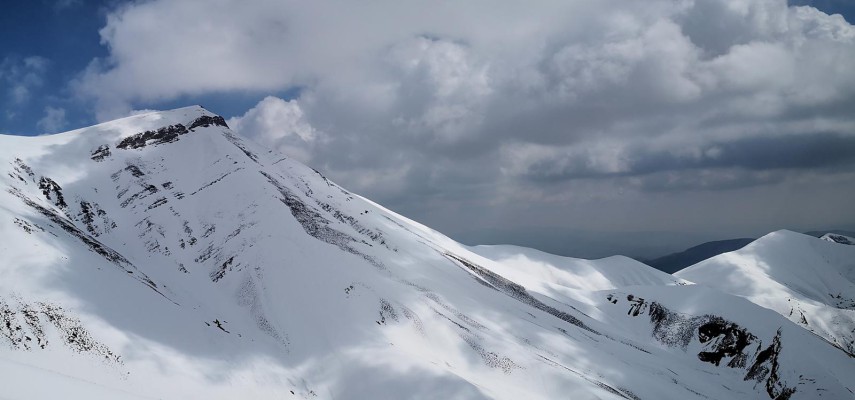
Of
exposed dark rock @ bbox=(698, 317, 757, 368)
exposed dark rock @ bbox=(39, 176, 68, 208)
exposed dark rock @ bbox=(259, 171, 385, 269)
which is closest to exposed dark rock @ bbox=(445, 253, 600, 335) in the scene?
exposed dark rock @ bbox=(698, 317, 757, 368)

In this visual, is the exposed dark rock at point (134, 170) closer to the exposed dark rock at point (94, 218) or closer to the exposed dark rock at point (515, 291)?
the exposed dark rock at point (94, 218)

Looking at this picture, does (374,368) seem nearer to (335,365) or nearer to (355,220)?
(335,365)

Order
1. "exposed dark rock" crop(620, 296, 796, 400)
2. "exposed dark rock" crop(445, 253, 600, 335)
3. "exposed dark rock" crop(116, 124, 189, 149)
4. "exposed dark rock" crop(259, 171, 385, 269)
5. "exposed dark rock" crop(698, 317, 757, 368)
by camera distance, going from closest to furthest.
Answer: "exposed dark rock" crop(259, 171, 385, 269) < "exposed dark rock" crop(620, 296, 796, 400) < "exposed dark rock" crop(698, 317, 757, 368) < "exposed dark rock" crop(445, 253, 600, 335) < "exposed dark rock" crop(116, 124, 189, 149)

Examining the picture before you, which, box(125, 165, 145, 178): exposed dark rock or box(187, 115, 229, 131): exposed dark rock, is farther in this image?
box(187, 115, 229, 131): exposed dark rock

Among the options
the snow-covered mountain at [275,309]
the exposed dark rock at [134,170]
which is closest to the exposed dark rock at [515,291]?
the snow-covered mountain at [275,309]

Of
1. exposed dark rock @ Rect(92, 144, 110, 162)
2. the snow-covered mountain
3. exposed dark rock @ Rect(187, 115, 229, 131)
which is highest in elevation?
exposed dark rock @ Rect(187, 115, 229, 131)

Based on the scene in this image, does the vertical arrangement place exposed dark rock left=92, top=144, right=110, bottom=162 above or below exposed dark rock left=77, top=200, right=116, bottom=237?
above

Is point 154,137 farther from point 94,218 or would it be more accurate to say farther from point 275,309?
point 275,309

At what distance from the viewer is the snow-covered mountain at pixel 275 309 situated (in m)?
42.4

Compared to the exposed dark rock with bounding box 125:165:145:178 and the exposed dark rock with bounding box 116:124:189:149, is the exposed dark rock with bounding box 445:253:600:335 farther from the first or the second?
the exposed dark rock with bounding box 116:124:189:149

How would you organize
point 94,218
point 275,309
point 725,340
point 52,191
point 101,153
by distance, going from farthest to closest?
1. point 101,153
2. point 725,340
3. point 94,218
4. point 52,191
5. point 275,309

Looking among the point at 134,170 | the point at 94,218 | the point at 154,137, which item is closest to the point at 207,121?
the point at 154,137

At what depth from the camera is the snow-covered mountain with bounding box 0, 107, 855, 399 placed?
139ft

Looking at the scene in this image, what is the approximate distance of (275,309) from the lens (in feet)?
223
